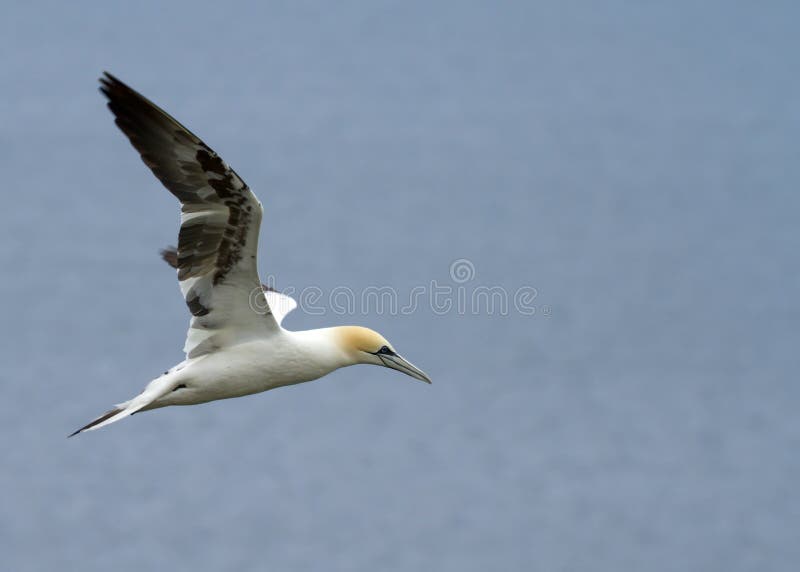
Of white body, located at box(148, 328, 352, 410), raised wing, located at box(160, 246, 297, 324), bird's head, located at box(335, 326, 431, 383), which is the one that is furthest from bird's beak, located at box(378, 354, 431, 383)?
raised wing, located at box(160, 246, 297, 324)

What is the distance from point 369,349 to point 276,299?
2.08 m

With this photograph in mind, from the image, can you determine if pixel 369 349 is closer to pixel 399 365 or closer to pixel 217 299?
pixel 399 365

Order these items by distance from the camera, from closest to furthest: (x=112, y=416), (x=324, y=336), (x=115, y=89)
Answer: (x=115, y=89), (x=112, y=416), (x=324, y=336)

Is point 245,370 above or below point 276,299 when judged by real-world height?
below

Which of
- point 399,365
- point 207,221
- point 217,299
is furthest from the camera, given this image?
point 399,365

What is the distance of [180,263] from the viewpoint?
965 centimetres

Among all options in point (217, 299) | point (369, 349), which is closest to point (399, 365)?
point (369, 349)

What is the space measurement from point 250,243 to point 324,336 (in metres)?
1.21

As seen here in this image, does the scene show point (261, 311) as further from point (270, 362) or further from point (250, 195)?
point (250, 195)

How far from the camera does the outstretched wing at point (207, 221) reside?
8.99m

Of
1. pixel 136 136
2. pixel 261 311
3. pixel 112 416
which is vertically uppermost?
pixel 136 136

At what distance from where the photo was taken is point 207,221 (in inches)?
366

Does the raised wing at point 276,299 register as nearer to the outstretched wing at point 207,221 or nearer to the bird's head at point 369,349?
the bird's head at point 369,349

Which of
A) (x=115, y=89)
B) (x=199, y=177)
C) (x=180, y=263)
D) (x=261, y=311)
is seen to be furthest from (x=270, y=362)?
(x=115, y=89)
